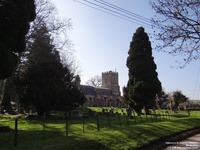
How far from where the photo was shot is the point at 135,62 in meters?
30.7

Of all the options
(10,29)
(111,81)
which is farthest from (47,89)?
(111,81)

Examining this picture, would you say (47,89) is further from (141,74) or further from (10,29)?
(141,74)

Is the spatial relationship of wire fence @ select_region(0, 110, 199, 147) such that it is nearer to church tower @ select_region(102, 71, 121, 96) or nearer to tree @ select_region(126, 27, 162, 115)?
tree @ select_region(126, 27, 162, 115)

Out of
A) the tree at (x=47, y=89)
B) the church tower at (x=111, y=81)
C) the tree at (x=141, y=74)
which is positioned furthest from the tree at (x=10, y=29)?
the church tower at (x=111, y=81)

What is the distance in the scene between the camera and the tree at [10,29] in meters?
11.0

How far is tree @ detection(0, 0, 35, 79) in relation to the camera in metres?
11.0

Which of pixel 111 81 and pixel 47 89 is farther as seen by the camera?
pixel 111 81

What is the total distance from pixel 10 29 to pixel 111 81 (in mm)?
90471

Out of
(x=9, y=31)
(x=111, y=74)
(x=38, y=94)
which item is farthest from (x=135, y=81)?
(x=111, y=74)

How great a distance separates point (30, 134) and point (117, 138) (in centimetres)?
428

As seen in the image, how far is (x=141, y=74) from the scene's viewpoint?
98.6 ft

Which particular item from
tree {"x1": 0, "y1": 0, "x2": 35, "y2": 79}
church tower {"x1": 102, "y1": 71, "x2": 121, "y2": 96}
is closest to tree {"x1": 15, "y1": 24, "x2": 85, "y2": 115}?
tree {"x1": 0, "y1": 0, "x2": 35, "y2": 79}

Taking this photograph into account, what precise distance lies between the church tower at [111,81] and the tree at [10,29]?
88352mm

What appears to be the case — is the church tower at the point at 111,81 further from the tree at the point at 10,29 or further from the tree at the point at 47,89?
the tree at the point at 10,29
